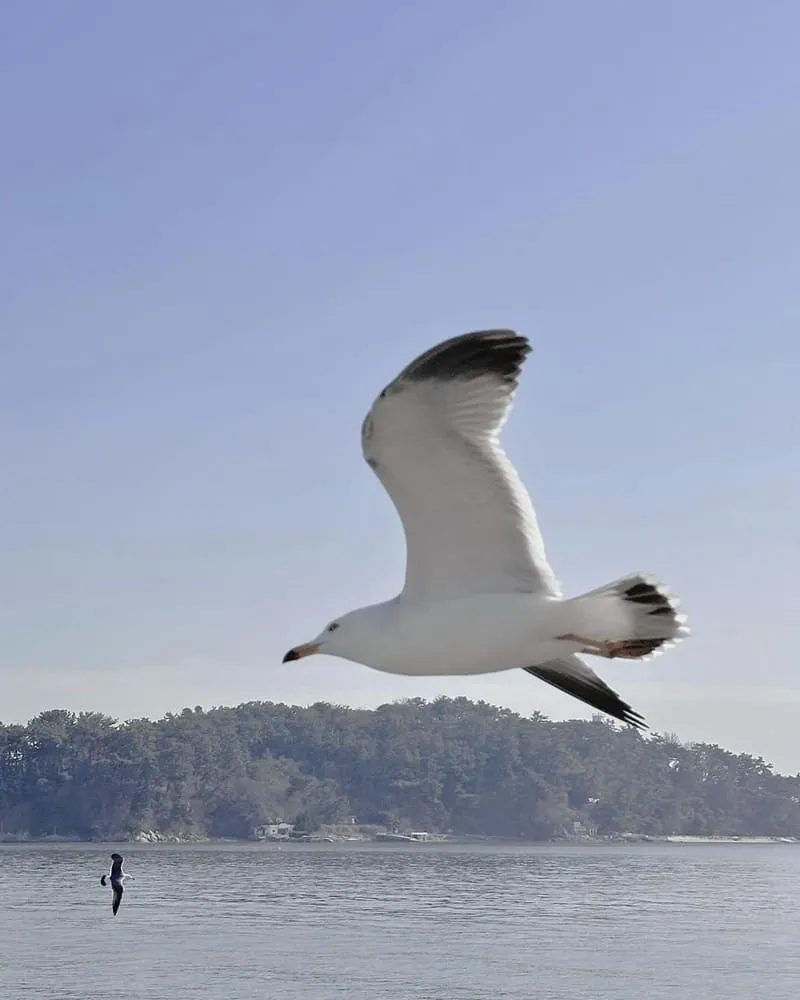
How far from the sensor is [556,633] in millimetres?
6988

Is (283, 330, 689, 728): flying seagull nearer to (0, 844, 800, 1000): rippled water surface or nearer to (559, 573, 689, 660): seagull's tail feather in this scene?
(559, 573, 689, 660): seagull's tail feather

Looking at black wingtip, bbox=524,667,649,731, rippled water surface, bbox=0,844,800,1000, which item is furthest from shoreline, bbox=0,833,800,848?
black wingtip, bbox=524,667,649,731

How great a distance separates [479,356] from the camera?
675cm

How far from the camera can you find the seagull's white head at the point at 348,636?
7.02 meters

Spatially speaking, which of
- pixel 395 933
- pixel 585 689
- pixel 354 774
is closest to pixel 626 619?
pixel 585 689

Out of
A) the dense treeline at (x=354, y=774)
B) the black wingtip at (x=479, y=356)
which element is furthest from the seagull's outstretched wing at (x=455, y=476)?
the dense treeline at (x=354, y=774)

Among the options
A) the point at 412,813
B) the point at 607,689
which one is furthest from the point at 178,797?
the point at 607,689

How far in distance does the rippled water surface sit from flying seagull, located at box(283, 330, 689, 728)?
33992 millimetres

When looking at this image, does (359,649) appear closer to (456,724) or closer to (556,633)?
(556,633)

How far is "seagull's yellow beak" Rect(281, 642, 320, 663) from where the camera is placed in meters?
7.23

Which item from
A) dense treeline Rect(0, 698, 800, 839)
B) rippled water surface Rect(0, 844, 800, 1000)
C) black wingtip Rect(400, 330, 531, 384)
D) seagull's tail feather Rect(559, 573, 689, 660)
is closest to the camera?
black wingtip Rect(400, 330, 531, 384)

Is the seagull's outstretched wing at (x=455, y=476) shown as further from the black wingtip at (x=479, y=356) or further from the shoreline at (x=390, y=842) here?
the shoreline at (x=390, y=842)

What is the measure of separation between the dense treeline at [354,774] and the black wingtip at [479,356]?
5216 inches

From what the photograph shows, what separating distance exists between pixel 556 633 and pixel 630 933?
54316 millimetres
